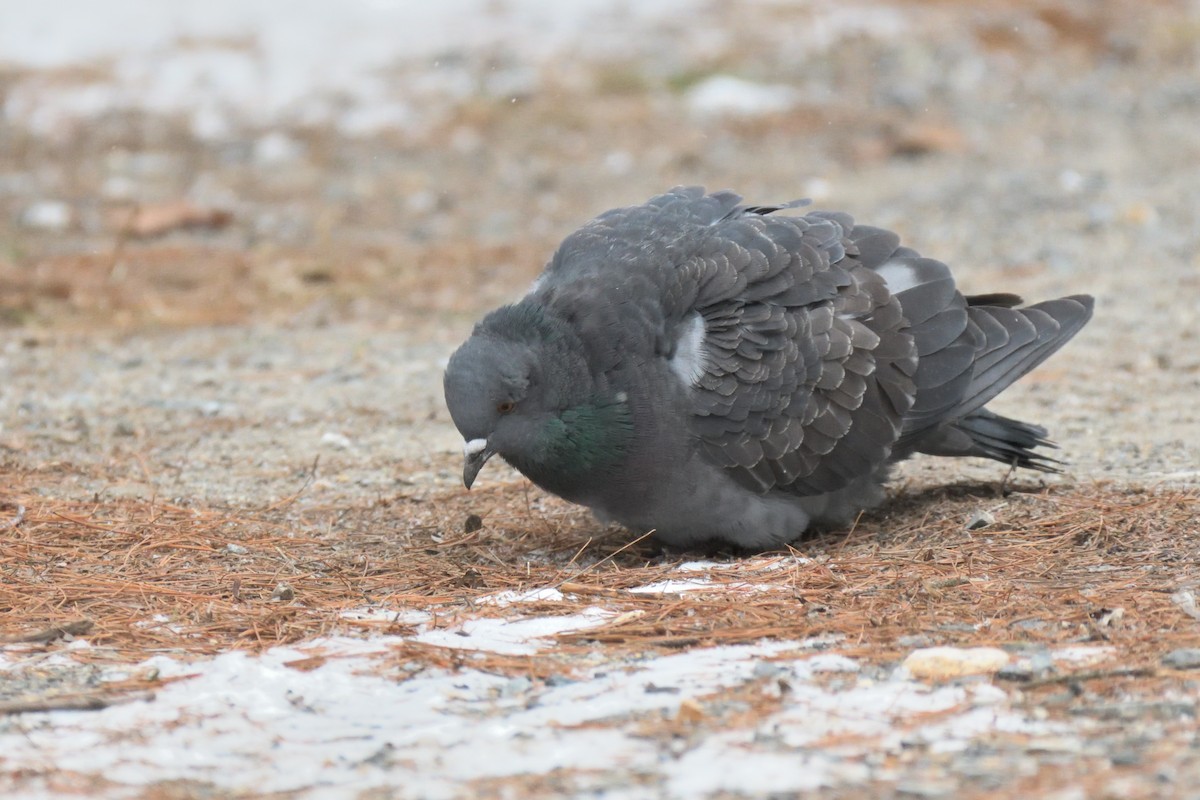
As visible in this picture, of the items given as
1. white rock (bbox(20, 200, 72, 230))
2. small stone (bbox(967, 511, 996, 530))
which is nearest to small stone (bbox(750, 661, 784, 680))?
small stone (bbox(967, 511, 996, 530))

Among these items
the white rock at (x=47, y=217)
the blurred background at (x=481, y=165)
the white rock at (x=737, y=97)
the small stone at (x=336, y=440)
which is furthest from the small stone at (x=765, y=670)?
the white rock at (x=737, y=97)

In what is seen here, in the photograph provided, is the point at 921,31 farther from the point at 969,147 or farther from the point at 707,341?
the point at 707,341

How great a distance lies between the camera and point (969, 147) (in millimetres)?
13961

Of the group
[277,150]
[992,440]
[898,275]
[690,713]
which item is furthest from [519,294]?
[690,713]

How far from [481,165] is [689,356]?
825 centimetres

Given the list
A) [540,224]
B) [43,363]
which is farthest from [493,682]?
[540,224]

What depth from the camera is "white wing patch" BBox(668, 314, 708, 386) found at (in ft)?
19.2

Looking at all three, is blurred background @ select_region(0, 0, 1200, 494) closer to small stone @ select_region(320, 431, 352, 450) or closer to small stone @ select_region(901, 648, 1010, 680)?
small stone @ select_region(320, 431, 352, 450)

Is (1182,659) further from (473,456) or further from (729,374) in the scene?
(473,456)

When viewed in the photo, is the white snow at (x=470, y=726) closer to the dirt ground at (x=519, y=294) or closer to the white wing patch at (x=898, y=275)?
the dirt ground at (x=519, y=294)

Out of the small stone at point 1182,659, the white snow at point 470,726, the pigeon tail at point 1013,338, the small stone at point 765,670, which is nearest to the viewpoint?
the white snow at point 470,726

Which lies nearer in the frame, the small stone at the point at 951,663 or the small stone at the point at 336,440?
the small stone at the point at 951,663

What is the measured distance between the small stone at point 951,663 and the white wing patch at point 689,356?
1.96 meters

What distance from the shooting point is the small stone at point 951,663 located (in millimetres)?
4008
